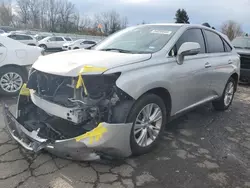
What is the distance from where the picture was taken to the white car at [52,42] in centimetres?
2805

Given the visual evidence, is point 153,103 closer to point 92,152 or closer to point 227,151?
point 92,152

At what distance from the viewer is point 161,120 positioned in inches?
138

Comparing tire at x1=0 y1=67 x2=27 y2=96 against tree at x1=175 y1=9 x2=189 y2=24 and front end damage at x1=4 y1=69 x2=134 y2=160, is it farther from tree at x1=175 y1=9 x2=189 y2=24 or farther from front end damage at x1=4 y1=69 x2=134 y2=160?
tree at x1=175 y1=9 x2=189 y2=24

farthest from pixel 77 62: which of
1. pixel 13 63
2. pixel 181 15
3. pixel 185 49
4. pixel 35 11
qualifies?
pixel 35 11

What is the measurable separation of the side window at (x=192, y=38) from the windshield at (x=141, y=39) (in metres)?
0.16

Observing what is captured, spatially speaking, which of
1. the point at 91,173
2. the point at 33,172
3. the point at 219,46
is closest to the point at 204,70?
the point at 219,46

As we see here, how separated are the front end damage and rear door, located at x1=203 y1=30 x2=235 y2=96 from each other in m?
2.33

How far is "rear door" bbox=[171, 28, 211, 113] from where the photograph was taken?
3.68m

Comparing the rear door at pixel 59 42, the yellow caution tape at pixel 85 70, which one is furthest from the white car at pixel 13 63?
the rear door at pixel 59 42

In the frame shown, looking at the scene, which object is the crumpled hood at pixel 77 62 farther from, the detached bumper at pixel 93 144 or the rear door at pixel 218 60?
the rear door at pixel 218 60

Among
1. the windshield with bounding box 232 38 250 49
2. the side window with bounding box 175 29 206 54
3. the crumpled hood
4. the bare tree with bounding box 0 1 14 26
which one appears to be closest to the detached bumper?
the crumpled hood

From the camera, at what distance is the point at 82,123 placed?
118 inches

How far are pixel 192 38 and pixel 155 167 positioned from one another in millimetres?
2245

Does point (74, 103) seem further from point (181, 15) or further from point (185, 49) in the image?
point (181, 15)
